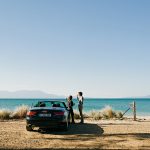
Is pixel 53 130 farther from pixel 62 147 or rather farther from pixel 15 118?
pixel 15 118

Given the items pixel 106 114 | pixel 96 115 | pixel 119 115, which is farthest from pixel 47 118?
pixel 119 115

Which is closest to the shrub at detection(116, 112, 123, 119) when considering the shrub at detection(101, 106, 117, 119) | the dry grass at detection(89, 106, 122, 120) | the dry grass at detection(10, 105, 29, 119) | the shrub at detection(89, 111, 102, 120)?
the dry grass at detection(89, 106, 122, 120)

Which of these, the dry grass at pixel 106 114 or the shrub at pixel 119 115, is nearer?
the dry grass at pixel 106 114

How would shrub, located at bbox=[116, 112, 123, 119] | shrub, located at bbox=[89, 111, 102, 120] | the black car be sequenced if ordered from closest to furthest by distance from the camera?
the black car
shrub, located at bbox=[89, 111, 102, 120]
shrub, located at bbox=[116, 112, 123, 119]

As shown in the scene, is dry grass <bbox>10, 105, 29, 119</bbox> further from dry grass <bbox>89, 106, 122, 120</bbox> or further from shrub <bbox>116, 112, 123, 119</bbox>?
shrub <bbox>116, 112, 123, 119</bbox>

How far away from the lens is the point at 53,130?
17859 millimetres

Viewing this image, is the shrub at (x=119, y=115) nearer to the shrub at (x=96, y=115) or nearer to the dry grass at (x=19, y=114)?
the shrub at (x=96, y=115)

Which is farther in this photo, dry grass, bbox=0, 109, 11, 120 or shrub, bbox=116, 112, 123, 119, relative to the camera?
shrub, bbox=116, 112, 123, 119

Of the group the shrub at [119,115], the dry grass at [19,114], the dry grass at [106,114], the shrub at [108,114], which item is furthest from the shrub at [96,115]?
the dry grass at [19,114]

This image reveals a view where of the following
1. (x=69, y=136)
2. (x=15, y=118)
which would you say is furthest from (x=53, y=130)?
(x=15, y=118)

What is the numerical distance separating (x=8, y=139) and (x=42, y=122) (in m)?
2.33

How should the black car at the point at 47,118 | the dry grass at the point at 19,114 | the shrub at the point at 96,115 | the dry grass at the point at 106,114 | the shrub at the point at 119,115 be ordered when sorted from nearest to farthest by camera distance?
the black car at the point at 47,118
the shrub at the point at 96,115
the dry grass at the point at 19,114
the dry grass at the point at 106,114
the shrub at the point at 119,115

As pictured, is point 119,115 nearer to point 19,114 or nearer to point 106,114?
point 106,114

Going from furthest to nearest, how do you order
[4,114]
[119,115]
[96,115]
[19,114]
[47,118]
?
[119,115] → [96,115] → [19,114] → [4,114] → [47,118]
